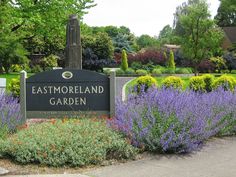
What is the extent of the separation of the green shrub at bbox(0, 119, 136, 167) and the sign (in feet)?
3.07

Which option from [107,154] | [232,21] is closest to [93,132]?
[107,154]

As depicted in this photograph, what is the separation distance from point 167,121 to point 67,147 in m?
1.65

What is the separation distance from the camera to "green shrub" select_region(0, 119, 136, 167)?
17.8 ft

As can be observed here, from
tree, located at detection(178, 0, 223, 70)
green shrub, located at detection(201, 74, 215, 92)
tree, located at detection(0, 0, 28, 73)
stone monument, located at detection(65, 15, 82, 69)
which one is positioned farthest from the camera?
tree, located at detection(178, 0, 223, 70)

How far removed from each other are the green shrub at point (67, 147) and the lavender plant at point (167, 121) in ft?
0.99

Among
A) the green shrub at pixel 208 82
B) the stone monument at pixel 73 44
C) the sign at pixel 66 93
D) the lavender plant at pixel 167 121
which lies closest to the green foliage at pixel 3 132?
the sign at pixel 66 93

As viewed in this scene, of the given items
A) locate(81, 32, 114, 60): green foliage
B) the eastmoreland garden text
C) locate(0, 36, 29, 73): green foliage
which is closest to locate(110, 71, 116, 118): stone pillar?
the eastmoreland garden text

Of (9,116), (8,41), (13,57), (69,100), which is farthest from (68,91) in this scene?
(13,57)

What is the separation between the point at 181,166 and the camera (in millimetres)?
5449

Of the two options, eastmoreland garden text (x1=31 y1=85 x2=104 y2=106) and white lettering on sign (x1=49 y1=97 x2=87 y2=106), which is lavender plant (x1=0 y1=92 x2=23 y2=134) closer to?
eastmoreland garden text (x1=31 y1=85 x2=104 y2=106)

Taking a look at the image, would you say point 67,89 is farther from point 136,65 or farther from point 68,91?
point 136,65

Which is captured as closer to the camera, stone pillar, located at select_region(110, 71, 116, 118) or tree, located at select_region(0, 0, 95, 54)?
stone pillar, located at select_region(110, 71, 116, 118)

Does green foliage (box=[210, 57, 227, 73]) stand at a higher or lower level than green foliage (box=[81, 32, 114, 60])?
lower

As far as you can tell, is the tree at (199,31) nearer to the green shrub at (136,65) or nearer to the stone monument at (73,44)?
the green shrub at (136,65)
